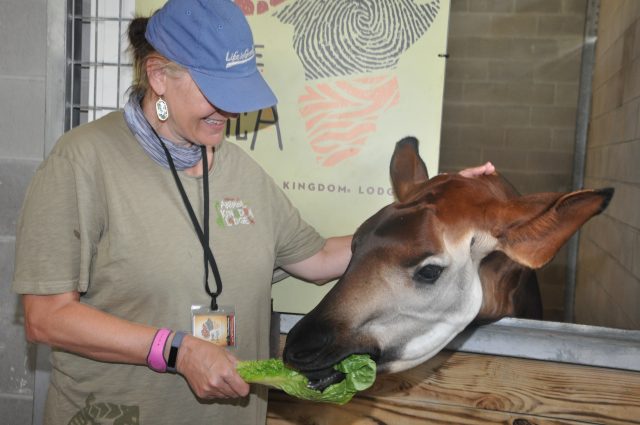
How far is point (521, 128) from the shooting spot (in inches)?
212

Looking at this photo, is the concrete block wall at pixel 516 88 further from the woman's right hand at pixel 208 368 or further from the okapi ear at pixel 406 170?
the woman's right hand at pixel 208 368

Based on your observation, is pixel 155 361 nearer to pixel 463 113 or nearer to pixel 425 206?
pixel 425 206

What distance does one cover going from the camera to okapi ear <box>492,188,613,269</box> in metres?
1.22

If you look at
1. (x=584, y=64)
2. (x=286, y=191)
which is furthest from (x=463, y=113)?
(x=286, y=191)

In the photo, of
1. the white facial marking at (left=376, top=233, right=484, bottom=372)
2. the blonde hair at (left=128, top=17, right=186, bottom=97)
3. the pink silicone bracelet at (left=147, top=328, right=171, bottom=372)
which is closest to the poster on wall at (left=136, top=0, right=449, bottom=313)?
the blonde hair at (left=128, top=17, right=186, bottom=97)

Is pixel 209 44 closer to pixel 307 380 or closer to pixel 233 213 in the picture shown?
pixel 233 213

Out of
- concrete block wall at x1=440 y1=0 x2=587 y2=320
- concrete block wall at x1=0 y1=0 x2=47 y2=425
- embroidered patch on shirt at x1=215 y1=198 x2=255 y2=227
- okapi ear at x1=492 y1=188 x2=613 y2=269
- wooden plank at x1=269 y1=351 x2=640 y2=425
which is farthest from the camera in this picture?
concrete block wall at x1=440 y1=0 x2=587 y2=320

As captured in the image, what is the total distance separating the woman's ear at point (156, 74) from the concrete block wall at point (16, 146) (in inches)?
37.9

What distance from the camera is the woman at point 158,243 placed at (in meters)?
1.36

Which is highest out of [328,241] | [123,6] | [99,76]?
[123,6]

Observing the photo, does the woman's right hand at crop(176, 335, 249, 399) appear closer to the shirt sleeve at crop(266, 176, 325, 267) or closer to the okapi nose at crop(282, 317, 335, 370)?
the okapi nose at crop(282, 317, 335, 370)

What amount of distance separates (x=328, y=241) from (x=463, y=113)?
386 cm

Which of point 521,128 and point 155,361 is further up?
point 521,128

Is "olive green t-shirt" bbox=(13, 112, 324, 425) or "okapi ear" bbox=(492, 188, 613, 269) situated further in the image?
"olive green t-shirt" bbox=(13, 112, 324, 425)
